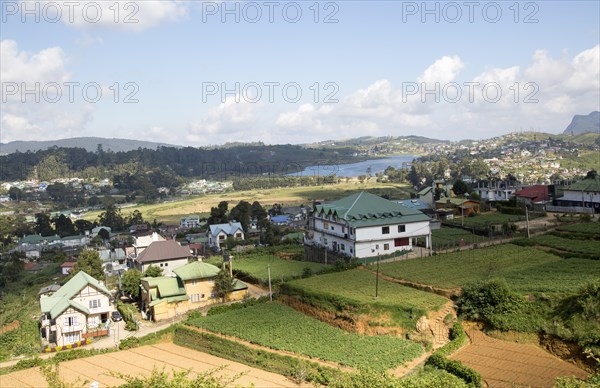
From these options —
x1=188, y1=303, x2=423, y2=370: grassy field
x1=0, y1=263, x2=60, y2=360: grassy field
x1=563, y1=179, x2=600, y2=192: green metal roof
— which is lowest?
x1=0, y1=263, x2=60, y2=360: grassy field

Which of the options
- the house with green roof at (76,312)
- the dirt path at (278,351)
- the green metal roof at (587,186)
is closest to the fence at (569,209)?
the green metal roof at (587,186)

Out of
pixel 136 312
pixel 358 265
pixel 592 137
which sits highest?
pixel 592 137

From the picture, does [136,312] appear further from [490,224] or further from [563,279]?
[490,224]

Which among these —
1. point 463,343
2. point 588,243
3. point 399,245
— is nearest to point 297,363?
Result: point 463,343

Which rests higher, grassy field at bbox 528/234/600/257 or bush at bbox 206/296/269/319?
grassy field at bbox 528/234/600/257

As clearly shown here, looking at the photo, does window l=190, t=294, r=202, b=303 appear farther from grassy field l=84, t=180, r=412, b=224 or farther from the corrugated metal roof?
grassy field l=84, t=180, r=412, b=224

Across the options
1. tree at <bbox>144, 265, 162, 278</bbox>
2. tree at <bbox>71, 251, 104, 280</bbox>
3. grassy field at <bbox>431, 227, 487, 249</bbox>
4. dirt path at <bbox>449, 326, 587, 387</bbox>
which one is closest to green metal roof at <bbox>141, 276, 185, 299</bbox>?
tree at <bbox>144, 265, 162, 278</bbox>

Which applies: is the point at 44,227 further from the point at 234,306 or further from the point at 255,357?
the point at 255,357
